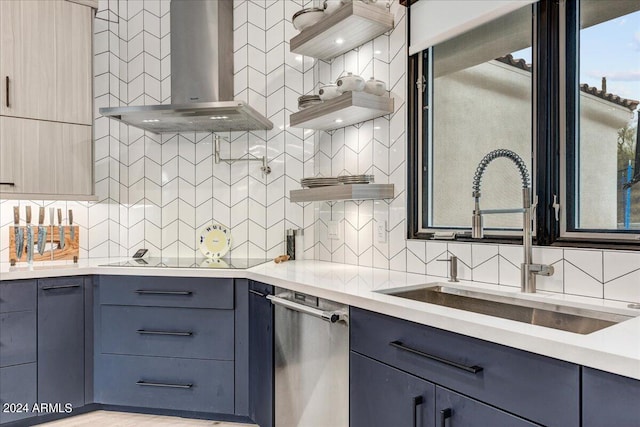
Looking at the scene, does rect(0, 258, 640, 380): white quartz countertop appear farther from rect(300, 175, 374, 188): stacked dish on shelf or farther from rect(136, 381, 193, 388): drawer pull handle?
rect(136, 381, 193, 388): drawer pull handle

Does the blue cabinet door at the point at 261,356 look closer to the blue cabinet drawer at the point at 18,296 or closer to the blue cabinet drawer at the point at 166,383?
the blue cabinet drawer at the point at 166,383

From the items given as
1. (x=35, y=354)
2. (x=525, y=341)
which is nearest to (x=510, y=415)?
(x=525, y=341)

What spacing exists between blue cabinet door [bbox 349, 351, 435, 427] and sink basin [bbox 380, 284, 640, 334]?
30 cm

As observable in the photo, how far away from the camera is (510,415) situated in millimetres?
1037

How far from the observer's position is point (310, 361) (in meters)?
1.81

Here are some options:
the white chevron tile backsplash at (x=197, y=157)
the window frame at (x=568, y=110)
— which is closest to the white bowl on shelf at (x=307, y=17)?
the white chevron tile backsplash at (x=197, y=157)

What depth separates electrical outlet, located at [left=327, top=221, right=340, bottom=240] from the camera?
8.80 ft

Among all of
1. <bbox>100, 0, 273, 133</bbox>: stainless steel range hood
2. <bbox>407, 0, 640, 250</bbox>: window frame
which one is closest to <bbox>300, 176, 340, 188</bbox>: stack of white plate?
<bbox>100, 0, 273, 133</bbox>: stainless steel range hood

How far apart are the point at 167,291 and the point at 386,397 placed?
4.58 ft

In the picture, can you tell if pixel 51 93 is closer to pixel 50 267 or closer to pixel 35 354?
pixel 50 267

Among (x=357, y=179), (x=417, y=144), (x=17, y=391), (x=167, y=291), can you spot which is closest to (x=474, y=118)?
(x=417, y=144)

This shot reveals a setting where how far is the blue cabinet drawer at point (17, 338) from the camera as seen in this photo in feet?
7.27

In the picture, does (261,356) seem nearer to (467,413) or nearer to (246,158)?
(467,413)

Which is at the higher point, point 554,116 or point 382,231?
point 554,116
